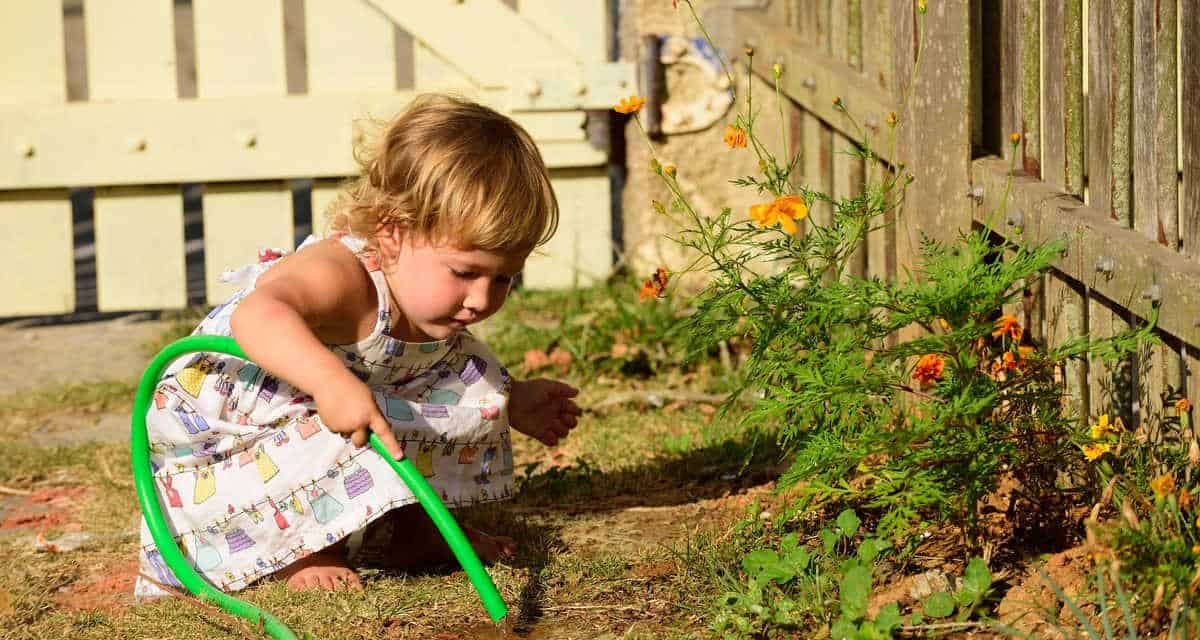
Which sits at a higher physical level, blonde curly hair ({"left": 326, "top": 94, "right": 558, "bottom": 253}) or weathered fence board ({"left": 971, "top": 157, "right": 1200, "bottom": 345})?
blonde curly hair ({"left": 326, "top": 94, "right": 558, "bottom": 253})

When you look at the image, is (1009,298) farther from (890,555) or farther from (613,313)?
(613,313)

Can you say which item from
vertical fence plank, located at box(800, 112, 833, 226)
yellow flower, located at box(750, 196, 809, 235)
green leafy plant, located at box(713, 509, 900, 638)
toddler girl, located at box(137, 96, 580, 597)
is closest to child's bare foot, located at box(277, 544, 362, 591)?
toddler girl, located at box(137, 96, 580, 597)

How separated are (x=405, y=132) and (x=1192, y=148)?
1.37 metres

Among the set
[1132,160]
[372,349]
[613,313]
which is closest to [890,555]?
[1132,160]

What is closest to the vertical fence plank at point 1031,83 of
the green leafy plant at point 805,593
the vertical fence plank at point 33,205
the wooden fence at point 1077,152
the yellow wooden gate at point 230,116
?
the wooden fence at point 1077,152

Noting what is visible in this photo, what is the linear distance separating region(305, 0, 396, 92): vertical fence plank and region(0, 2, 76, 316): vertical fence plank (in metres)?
0.87

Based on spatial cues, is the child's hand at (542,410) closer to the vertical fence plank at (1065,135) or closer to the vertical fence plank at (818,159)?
the vertical fence plank at (1065,135)

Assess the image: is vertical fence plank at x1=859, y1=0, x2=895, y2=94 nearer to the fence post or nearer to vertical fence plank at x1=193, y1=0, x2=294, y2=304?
the fence post

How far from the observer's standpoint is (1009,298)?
205cm

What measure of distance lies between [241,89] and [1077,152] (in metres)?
3.26

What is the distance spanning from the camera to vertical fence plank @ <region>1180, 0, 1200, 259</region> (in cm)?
203

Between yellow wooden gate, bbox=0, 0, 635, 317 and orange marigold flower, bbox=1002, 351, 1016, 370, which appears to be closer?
orange marigold flower, bbox=1002, 351, 1016, 370

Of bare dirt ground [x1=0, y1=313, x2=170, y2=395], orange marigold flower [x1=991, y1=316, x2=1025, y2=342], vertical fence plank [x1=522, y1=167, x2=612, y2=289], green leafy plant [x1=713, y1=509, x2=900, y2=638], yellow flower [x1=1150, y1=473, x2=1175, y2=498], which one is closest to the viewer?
yellow flower [x1=1150, y1=473, x2=1175, y2=498]

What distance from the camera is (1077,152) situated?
97.7 inches
